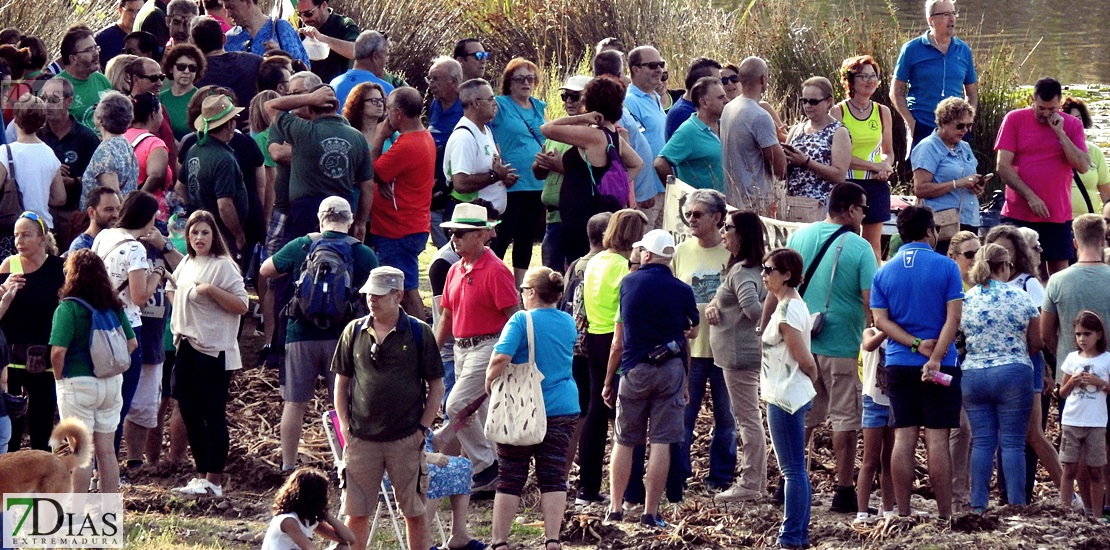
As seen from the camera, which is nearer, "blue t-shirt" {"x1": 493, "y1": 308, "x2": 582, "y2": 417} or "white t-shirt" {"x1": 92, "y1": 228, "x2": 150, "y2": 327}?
"blue t-shirt" {"x1": 493, "y1": 308, "x2": 582, "y2": 417}

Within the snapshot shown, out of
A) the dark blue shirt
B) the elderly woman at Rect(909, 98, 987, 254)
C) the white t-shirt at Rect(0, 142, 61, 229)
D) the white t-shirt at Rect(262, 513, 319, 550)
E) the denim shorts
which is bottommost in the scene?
the white t-shirt at Rect(262, 513, 319, 550)

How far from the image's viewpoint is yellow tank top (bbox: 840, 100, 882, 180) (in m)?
10.6

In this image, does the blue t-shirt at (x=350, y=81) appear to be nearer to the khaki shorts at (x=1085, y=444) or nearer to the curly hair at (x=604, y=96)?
the curly hair at (x=604, y=96)

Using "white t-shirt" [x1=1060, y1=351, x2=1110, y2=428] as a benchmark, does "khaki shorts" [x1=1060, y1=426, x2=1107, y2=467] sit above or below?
below

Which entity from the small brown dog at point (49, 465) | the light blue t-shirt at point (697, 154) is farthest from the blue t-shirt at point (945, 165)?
the small brown dog at point (49, 465)

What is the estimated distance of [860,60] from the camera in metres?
10.6

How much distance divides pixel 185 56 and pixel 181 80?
202 mm

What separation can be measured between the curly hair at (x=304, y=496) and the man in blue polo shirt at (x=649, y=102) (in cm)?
470

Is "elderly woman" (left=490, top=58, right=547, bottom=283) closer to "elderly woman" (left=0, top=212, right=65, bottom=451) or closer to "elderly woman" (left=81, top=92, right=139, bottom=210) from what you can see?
"elderly woman" (left=81, top=92, right=139, bottom=210)

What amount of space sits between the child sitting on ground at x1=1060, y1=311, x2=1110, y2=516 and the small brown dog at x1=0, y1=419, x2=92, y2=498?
16.4 ft

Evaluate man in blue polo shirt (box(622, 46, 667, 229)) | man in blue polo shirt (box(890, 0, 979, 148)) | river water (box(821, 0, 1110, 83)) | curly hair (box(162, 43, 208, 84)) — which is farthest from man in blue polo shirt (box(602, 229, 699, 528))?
river water (box(821, 0, 1110, 83))

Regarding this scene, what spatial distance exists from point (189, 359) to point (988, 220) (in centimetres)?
644

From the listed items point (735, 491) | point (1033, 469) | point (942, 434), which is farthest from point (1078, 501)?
point (735, 491)

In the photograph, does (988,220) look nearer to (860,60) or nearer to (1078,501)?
(860,60)
